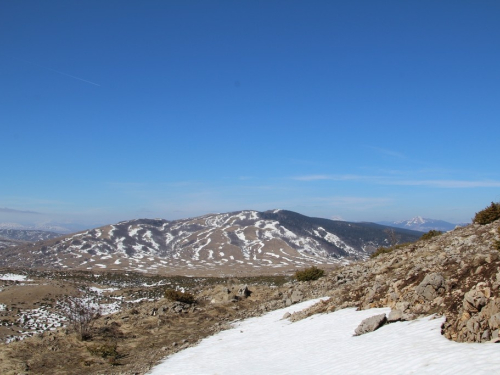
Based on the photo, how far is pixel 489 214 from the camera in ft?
86.0

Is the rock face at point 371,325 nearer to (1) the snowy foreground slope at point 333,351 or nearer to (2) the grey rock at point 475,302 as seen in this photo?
(1) the snowy foreground slope at point 333,351

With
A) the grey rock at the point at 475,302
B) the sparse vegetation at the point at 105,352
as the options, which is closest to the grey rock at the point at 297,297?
the sparse vegetation at the point at 105,352

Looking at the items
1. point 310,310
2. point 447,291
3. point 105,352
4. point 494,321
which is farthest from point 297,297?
point 494,321

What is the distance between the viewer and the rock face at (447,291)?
372 inches

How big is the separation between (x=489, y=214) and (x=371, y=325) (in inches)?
756

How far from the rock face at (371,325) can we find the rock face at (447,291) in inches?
12.7

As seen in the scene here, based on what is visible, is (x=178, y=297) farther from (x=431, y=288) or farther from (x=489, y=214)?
(x=489, y=214)

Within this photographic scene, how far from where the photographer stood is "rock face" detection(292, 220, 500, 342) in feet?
31.0

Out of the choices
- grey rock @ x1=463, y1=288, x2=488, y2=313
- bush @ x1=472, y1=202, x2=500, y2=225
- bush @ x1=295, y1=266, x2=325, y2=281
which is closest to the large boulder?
grey rock @ x1=463, y1=288, x2=488, y2=313

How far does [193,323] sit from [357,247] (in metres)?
190

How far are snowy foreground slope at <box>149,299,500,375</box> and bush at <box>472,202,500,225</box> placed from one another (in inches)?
638

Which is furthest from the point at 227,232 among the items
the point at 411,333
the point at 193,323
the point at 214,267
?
the point at 411,333

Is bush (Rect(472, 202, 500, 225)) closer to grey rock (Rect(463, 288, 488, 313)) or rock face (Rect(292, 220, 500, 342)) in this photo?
rock face (Rect(292, 220, 500, 342))

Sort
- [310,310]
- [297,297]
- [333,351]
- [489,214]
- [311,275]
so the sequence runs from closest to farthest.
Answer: [333,351]
[310,310]
[297,297]
[489,214]
[311,275]
